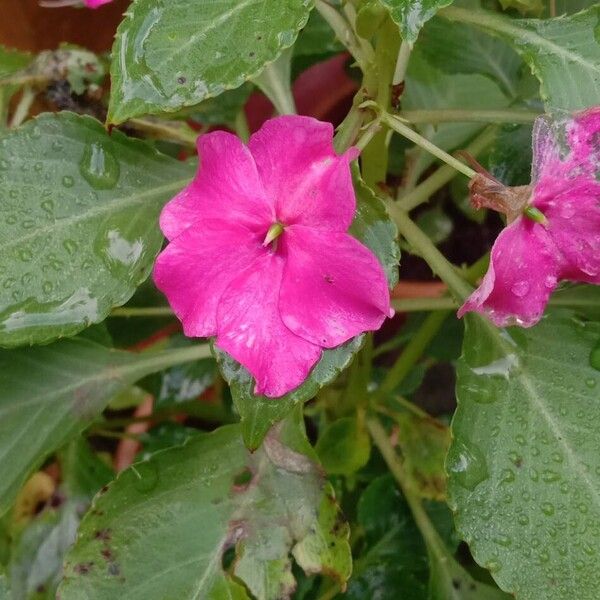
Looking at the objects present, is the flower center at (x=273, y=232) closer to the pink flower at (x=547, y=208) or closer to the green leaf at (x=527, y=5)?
the pink flower at (x=547, y=208)

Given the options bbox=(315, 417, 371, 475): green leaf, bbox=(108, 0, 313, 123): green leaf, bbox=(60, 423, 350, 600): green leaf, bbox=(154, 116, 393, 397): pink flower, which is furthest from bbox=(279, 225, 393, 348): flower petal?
bbox=(315, 417, 371, 475): green leaf

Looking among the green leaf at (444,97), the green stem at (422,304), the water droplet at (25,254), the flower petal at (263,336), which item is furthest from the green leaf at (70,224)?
the green leaf at (444,97)

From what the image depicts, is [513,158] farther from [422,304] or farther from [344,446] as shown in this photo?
[344,446]

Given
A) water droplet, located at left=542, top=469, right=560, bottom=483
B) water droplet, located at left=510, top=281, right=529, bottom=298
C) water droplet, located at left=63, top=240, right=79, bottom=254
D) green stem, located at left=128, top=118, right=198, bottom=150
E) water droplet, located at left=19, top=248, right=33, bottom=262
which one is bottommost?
water droplet, located at left=542, top=469, right=560, bottom=483

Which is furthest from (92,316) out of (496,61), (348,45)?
(496,61)

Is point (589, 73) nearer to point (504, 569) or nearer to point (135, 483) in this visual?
point (504, 569)

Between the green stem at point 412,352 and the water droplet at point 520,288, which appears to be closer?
the water droplet at point 520,288

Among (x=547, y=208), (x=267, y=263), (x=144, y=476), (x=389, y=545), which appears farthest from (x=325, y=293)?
(x=389, y=545)

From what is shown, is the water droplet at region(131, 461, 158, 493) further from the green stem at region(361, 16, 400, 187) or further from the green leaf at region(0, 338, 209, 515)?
the green stem at region(361, 16, 400, 187)
